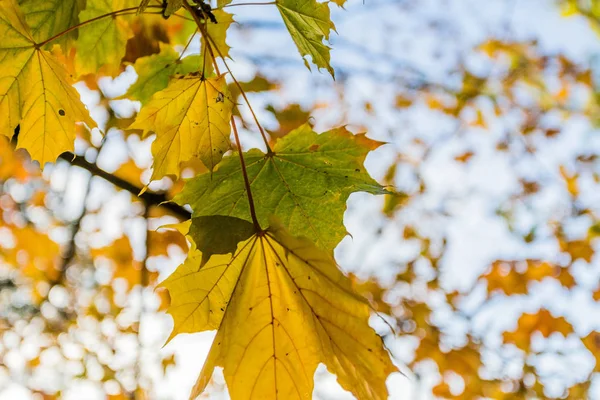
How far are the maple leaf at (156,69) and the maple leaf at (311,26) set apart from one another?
0.53m

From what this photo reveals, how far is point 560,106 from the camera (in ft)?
27.6

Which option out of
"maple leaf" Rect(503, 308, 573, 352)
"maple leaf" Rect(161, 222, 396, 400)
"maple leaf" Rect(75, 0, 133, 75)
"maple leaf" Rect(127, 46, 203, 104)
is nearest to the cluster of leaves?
"maple leaf" Rect(161, 222, 396, 400)

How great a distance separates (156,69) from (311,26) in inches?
27.9

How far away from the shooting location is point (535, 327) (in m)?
4.68

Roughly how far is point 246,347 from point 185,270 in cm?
24

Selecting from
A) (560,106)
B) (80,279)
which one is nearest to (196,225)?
(80,279)

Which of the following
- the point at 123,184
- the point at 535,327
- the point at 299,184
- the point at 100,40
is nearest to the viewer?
the point at 299,184

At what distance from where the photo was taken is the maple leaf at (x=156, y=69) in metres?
1.61

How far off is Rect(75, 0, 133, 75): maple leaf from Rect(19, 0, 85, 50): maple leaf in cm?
13

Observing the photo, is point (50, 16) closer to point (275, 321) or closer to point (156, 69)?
point (156, 69)

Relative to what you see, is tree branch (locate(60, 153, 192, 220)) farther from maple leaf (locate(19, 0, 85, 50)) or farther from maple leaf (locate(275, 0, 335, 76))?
maple leaf (locate(275, 0, 335, 76))

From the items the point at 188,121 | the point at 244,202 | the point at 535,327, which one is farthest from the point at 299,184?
the point at 535,327

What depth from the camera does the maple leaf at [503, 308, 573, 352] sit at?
4.55 metres

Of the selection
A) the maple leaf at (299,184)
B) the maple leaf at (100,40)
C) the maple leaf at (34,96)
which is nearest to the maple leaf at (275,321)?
the maple leaf at (299,184)
